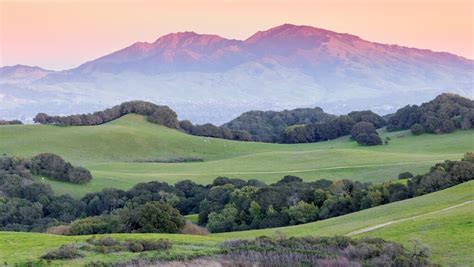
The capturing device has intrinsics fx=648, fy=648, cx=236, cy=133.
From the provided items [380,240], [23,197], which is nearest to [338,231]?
[380,240]

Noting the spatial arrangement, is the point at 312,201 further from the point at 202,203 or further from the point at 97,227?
the point at 97,227

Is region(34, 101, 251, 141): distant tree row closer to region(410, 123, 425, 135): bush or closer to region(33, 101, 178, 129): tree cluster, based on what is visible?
region(33, 101, 178, 129): tree cluster

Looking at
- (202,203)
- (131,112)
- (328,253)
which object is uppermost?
(131,112)

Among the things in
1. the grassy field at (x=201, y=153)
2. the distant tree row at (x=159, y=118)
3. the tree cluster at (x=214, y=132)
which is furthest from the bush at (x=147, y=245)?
the tree cluster at (x=214, y=132)

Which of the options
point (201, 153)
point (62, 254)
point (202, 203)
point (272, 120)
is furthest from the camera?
point (272, 120)

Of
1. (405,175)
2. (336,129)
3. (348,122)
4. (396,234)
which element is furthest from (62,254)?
(336,129)

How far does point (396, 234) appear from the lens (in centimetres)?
2334

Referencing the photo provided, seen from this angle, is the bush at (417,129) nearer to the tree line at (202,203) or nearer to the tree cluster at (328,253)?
the tree line at (202,203)

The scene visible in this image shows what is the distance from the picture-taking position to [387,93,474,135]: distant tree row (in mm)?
A: 100812

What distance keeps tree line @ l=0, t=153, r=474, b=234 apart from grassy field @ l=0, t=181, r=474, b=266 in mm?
4095

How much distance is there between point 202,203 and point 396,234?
26.3 meters

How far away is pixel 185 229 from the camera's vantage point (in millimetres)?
29719

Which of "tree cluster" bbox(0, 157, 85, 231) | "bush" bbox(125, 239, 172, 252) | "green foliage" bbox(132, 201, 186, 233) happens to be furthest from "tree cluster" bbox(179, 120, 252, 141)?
"bush" bbox(125, 239, 172, 252)

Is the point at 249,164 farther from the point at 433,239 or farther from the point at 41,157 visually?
the point at 433,239
